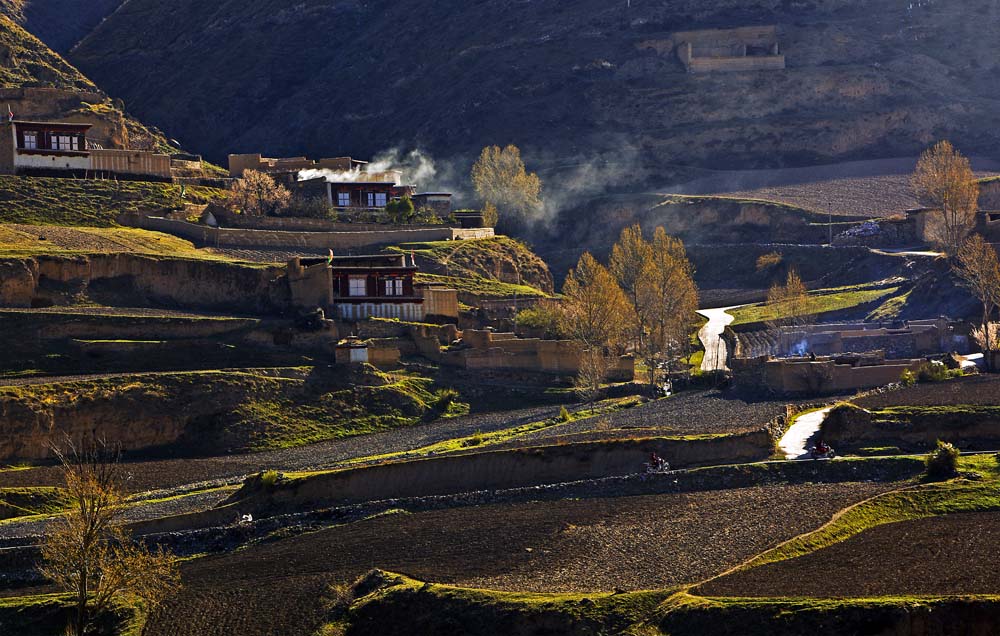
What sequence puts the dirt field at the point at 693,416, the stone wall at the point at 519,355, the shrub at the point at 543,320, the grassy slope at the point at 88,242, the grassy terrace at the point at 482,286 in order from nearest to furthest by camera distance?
the dirt field at the point at 693,416, the stone wall at the point at 519,355, the grassy slope at the point at 88,242, the shrub at the point at 543,320, the grassy terrace at the point at 482,286

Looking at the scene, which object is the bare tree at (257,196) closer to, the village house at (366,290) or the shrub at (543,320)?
the village house at (366,290)

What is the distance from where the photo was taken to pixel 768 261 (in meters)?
122

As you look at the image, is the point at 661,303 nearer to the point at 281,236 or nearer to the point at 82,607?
the point at 281,236

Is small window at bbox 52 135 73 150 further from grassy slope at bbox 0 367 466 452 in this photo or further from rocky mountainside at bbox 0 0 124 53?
rocky mountainside at bbox 0 0 124 53

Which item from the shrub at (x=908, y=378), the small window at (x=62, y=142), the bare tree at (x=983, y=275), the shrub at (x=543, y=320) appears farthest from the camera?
the small window at (x=62, y=142)

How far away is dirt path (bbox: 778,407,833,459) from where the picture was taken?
63.4 metres

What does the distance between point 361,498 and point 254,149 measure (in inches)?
4001

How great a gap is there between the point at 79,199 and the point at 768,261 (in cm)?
4275

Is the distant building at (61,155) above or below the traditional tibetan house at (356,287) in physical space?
above

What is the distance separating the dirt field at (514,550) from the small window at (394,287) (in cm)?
3361

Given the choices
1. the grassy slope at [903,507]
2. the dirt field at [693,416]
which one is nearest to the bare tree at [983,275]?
the dirt field at [693,416]

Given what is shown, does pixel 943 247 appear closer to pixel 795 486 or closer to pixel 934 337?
pixel 934 337

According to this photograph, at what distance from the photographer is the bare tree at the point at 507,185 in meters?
134

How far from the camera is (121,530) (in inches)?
2379
